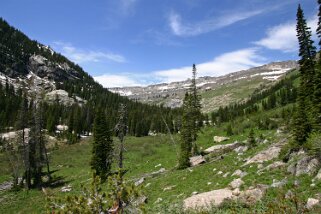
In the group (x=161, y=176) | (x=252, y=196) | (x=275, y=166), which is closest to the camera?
(x=252, y=196)

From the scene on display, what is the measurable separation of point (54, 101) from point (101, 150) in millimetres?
113872

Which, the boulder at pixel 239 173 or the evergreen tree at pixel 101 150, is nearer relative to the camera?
the boulder at pixel 239 173

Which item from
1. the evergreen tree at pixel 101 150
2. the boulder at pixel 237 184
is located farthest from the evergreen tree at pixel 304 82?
the evergreen tree at pixel 101 150

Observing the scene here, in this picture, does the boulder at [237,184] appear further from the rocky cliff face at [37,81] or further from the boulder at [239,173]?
the rocky cliff face at [37,81]

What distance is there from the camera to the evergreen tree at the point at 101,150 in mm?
45844

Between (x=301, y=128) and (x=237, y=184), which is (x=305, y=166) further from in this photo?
(x=301, y=128)

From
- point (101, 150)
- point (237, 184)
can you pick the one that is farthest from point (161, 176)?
point (237, 184)

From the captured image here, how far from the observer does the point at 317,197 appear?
15.1 meters

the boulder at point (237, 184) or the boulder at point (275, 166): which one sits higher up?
the boulder at point (275, 166)

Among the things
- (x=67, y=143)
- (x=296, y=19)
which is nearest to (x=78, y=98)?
(x=67, y=143)

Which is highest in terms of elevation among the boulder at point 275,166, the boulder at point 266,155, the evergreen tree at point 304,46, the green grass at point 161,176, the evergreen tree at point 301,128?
the evergreen tree at point 304,46

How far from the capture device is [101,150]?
153ft

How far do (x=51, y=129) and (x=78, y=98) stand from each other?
7203cm

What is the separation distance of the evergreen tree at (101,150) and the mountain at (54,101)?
57.3m
